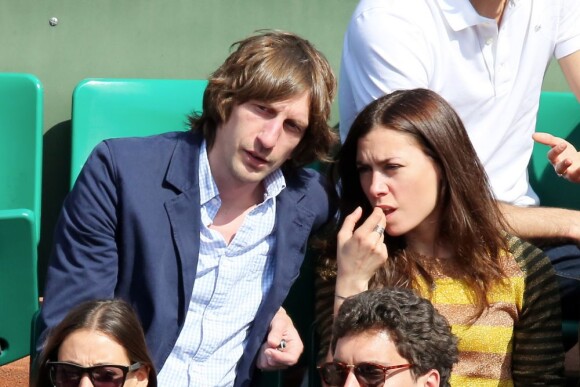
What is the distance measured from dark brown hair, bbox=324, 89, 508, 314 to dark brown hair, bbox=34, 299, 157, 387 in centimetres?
64

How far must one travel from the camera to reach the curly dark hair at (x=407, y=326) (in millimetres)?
2152

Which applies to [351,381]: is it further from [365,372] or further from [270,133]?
[270,133]

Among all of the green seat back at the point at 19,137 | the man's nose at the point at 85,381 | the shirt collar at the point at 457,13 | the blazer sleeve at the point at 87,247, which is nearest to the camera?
the man's nose at the point at 85,381

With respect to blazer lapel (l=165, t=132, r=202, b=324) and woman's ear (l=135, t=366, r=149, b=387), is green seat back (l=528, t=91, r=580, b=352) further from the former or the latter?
woman's ear (l=135, t=366, r=149, b=387)

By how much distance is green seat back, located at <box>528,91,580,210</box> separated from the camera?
356cm

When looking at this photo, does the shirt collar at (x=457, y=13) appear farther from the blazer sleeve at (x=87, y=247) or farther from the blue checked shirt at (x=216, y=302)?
the blazer sleeve at (x=87, y=247)

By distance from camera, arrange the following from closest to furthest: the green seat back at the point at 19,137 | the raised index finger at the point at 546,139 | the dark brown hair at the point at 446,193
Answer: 1. the dark brown hair at the point at 446,193
2. the raised index finger at the point at 546,139
3. the green seat back at the point at 19,137

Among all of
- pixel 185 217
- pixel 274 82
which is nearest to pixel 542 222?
pixel 274 82

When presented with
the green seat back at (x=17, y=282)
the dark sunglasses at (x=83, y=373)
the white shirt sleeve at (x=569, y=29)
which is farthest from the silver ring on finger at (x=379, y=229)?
the white shirt sleeve at (x=569, y=29)

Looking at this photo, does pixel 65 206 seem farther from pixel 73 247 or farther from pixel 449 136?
pixel 449 136

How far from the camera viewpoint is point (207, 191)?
2783 mm

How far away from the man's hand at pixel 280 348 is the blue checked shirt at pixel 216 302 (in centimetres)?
9

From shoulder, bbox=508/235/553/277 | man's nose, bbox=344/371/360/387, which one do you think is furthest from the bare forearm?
man's nose, bbox=344/371/360/387

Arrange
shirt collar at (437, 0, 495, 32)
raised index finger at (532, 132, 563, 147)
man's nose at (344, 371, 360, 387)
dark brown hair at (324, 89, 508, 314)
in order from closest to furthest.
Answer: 1. man's nose at (344, 371, 360, 387)
2. dark brown hair at (324, 89, 508, 314)
3. raised index finger at (532, 132, 563, 147)
4. shirt collar at (437, 0, 495, 32)
